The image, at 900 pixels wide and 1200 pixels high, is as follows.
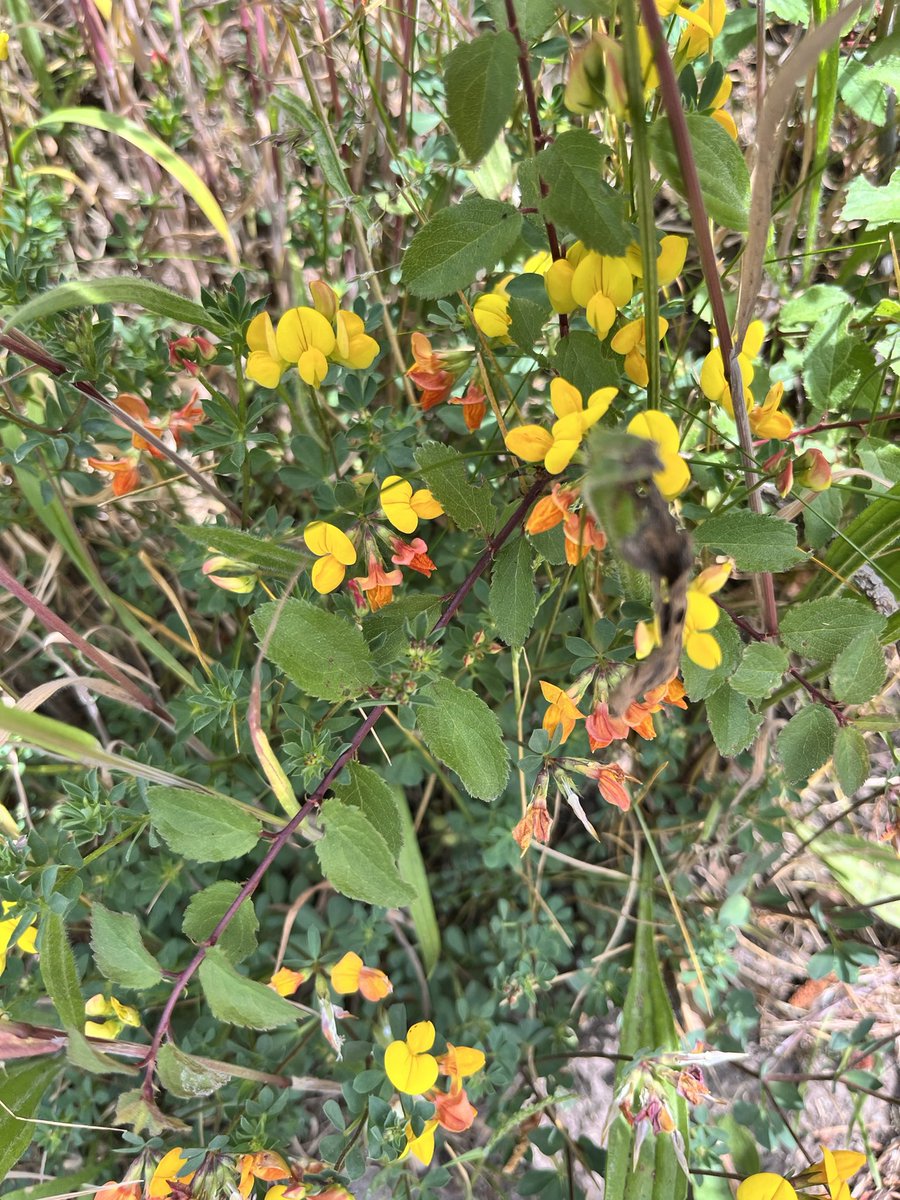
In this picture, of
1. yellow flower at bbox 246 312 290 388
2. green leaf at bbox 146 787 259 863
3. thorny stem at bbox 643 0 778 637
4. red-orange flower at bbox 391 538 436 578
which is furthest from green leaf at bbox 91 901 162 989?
thorny stem at bbox 643 0 778 637

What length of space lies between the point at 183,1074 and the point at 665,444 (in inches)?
34.0

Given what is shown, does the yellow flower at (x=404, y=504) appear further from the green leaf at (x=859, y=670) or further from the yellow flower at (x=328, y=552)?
the green leaf at (x=859, y=670)

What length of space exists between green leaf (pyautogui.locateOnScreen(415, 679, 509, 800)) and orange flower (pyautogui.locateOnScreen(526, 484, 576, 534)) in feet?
0.70

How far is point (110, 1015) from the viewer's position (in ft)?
3.72

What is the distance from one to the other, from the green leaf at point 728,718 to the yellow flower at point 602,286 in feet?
1.43

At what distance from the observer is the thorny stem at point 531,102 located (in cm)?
72

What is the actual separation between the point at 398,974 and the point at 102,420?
3.44 feet

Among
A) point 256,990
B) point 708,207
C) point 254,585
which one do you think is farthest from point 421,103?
point 256,990

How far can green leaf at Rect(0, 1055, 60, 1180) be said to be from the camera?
1.02m

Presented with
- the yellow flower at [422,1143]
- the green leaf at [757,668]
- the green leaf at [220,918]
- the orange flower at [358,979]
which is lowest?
the yellow flower at [422,1143]

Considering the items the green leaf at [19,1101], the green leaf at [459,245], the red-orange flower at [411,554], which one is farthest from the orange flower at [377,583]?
the green leaf at [19,1101]

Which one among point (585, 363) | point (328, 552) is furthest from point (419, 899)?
point (585, 363)

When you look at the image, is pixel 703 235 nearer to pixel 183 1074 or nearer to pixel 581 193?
pixel 581 193

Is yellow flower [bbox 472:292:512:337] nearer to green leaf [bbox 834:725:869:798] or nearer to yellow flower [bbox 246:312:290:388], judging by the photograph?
yellow flower [bbox 246:312:290:388]
